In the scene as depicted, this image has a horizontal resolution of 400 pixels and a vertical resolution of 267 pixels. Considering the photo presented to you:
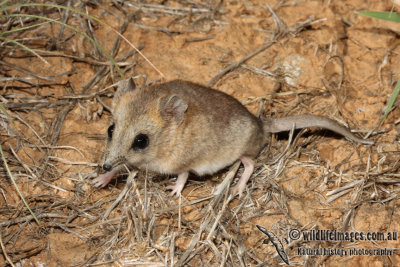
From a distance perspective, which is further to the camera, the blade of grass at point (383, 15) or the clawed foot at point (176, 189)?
the clawed foot at point (176, 189)

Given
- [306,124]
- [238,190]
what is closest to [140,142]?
[238,190]

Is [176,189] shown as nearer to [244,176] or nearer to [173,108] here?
[244,176]

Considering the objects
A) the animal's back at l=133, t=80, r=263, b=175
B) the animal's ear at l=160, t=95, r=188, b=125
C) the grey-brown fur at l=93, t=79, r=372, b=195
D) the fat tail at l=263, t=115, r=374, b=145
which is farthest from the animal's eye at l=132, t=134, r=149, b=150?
the fat tail at l=263, t=115, r=374, b=145

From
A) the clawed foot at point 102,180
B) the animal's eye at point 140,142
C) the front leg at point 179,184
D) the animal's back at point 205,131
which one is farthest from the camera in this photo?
the front leg at point 179,184

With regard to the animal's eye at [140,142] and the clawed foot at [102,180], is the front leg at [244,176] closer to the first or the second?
the animal's eye at [140,142]

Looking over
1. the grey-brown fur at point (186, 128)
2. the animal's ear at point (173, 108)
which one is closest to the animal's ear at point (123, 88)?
the grey-brown fur at point (186, 128)

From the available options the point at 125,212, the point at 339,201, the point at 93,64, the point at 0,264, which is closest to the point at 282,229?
the point at 339,201
